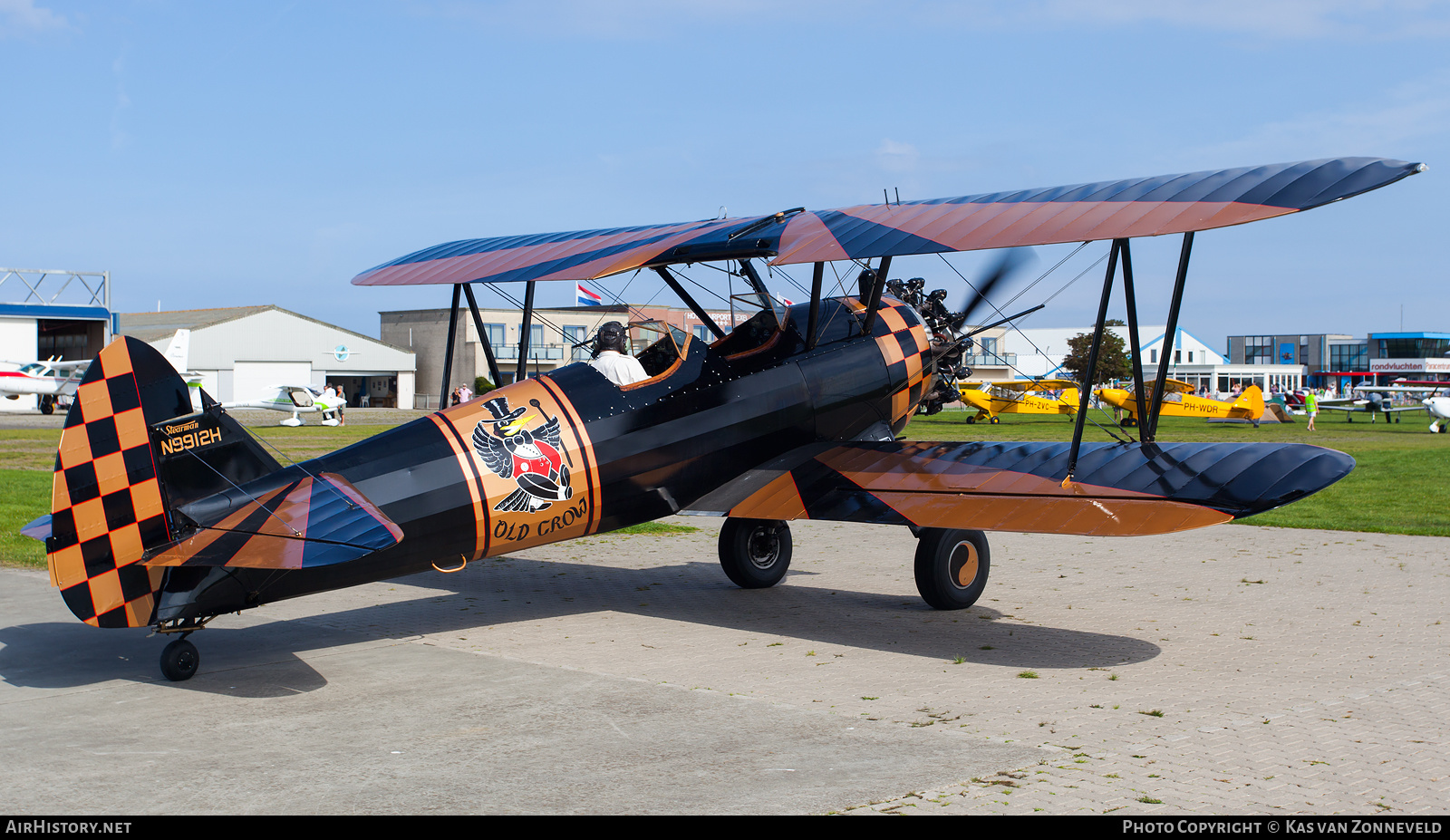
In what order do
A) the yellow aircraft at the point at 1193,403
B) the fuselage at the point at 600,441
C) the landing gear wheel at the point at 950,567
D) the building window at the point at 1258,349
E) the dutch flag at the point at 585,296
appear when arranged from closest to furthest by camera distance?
1. the fuselage at the point at 600,441
2. the landing gear wheel at the point at 950,567
3. the dutch flag at the point at 585,296
4. the yellow aircraft at the point at 1193,403
5. the building window at the point at 1258,349

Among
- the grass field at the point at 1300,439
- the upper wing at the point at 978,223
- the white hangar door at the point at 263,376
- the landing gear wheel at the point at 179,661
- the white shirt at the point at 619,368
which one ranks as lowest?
the grass field at the point at 1300,439

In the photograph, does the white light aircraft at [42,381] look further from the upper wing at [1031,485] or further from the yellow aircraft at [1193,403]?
the upper wing at [1031,485]

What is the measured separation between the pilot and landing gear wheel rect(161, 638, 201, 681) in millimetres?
3127

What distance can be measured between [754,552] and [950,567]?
77.2 inches

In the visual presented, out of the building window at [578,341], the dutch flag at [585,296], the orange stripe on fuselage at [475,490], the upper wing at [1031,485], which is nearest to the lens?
the upper wing at [1031,485]

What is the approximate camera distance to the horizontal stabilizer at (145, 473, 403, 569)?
5.52 meters

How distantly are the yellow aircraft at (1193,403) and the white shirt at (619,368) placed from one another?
96.7 ft

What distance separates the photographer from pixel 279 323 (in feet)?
207

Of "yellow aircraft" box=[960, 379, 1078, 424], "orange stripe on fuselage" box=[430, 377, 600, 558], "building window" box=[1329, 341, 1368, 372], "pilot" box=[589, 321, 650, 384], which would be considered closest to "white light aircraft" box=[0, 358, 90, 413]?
"yellow aircraft" box=[960, 379, 1078, 424]

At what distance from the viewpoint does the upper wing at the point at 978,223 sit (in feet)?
20.2

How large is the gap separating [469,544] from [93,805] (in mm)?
2904

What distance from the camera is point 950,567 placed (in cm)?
851

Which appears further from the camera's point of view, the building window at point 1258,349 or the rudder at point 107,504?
the building window at point 1258,349

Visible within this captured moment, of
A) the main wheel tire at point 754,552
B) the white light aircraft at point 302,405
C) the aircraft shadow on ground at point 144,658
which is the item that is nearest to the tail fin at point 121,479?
the aircraft shadow on ground at point 144,658
